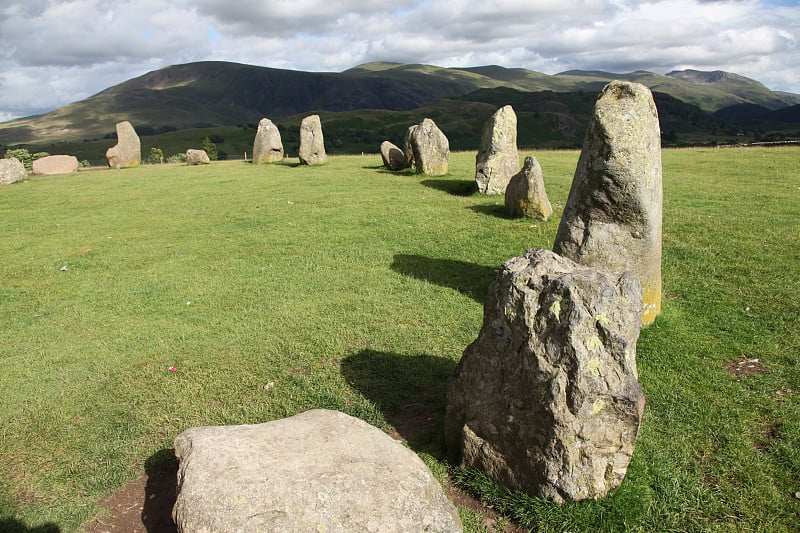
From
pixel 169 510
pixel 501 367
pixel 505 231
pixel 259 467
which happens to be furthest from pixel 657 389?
pixel 505 231

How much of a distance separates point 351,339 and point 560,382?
4.52 meters

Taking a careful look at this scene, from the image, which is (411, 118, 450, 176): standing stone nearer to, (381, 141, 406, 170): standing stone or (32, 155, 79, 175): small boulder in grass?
Answer: (381, 141, 406, 170): standing stone

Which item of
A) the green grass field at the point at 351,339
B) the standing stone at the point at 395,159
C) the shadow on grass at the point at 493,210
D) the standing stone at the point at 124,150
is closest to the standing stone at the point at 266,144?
the standing stone at the point at 124,150

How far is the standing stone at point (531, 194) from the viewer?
1429 cm

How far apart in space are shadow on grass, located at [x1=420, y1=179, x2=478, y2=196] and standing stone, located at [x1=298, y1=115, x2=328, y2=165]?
32.3 feet

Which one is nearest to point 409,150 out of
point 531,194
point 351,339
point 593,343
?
point 531,194

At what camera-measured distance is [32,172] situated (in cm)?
3309

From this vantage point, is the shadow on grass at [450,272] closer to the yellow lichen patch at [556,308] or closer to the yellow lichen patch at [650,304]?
the yellow lichen patch at [650,304]

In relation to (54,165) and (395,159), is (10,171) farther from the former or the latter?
(395,159)

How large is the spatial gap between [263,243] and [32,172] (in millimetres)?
28151

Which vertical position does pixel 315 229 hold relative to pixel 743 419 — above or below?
above

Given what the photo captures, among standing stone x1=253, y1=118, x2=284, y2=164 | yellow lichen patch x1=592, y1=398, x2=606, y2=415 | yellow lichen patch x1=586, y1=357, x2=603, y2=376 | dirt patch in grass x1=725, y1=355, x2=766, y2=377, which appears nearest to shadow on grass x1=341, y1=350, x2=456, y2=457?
yellow lichen patch x1=592, y1=398, x2=606, y2=415

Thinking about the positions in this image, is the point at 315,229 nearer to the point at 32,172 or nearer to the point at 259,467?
the point at 259,467

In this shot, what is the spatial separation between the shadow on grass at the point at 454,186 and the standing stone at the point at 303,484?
50.0 ft
